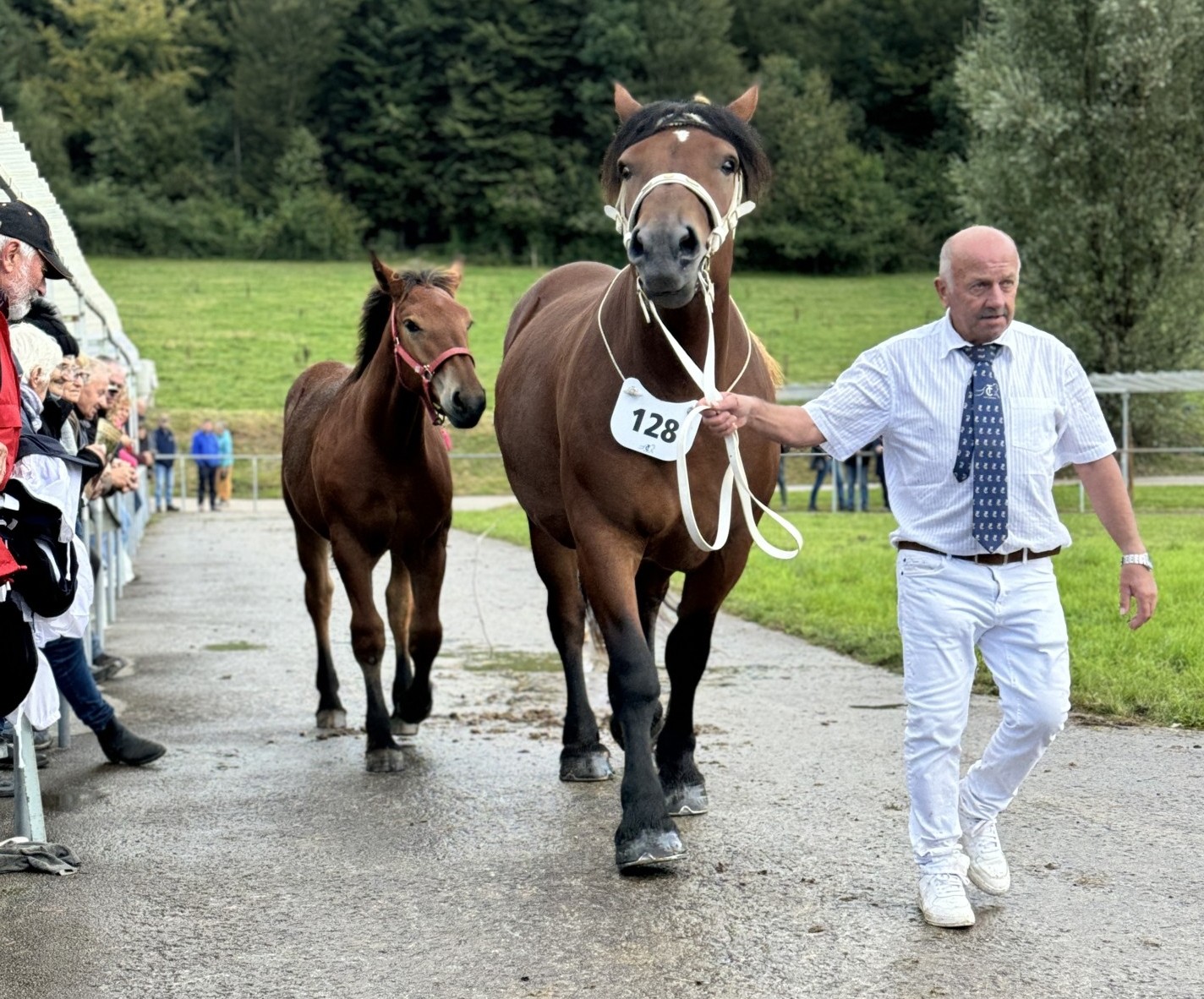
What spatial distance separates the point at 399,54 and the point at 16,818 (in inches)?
3479

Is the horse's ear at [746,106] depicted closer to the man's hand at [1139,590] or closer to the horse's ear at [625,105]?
the horse's ear at [625,105]

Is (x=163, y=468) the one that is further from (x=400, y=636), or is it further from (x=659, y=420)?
(x=659, y=420)

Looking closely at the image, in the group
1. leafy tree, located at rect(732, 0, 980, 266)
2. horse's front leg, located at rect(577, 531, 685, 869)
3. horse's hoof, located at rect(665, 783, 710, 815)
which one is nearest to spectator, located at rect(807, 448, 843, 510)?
horse's hoof, located at rect(665, 783, 710, 815)

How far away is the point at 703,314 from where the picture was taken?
18.5 feet

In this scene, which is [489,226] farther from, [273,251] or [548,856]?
[548,856]

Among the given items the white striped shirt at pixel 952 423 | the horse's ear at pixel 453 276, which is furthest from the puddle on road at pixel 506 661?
the white striped shirt at pixel 952 423

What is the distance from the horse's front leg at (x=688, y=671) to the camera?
6090 mm

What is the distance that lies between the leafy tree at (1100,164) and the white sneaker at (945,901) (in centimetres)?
2683

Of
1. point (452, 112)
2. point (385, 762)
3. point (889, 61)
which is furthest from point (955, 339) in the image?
point (889, 61)

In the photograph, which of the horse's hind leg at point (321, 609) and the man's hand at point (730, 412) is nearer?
the man's hand at point (730, 412)

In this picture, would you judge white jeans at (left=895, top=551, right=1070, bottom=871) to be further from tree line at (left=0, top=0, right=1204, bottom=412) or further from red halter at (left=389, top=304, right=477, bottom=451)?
tree line at (left=0, top=0, right=1204, bottom=412)

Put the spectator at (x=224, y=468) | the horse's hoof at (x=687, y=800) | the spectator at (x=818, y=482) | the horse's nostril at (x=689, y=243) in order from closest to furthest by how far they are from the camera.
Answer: the horse's nostril at (x=689, y=243) < the horse's hoof at (x=687, y=800) < the spectator at (x=818, y=482) < the spectator at (x=224, y=468)

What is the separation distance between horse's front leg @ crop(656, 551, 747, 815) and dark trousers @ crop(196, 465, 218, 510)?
2643 centimetres

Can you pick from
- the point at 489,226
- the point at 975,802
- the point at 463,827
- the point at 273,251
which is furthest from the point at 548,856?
the point at 489,226
